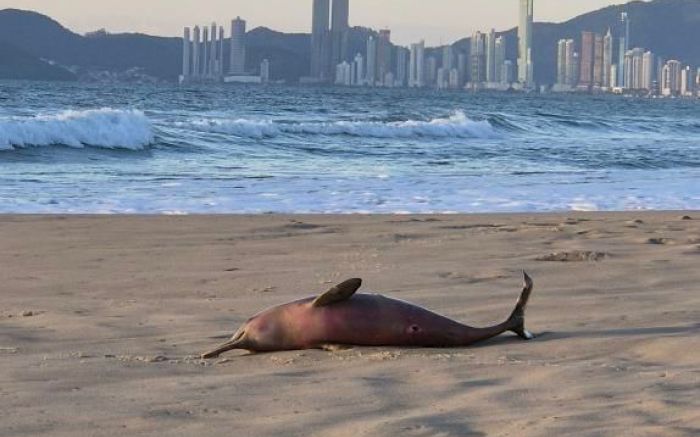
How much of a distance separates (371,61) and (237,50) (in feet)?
53.2

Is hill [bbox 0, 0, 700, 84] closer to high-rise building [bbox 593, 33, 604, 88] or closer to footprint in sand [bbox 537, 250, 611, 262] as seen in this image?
high-rise building [bbox 593, 33, 604, 88]

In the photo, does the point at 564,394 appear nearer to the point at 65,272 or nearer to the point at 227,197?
the point at 65,272

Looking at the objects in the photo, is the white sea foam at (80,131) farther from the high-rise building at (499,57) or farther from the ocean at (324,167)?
the high-rise building at (499,57)

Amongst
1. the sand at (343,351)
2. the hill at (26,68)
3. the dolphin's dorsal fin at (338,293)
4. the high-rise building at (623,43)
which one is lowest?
the sand at (343,351)

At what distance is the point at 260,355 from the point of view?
4.92 meters

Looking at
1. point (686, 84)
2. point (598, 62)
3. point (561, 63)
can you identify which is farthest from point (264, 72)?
point (686, 84)

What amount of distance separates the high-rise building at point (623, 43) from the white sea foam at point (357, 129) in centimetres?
11722

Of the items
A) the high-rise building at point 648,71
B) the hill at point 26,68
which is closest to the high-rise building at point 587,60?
the high-rise building at point 648,71

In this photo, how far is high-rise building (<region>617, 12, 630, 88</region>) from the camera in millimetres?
149875

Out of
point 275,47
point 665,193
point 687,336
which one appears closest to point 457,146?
point 665,193

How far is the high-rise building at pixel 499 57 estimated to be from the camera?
137m

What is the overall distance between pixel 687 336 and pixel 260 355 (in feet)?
5.49

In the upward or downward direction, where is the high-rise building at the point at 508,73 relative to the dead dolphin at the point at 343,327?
upward

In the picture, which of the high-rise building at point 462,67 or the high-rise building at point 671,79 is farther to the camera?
the high-rise building at point 671,79
